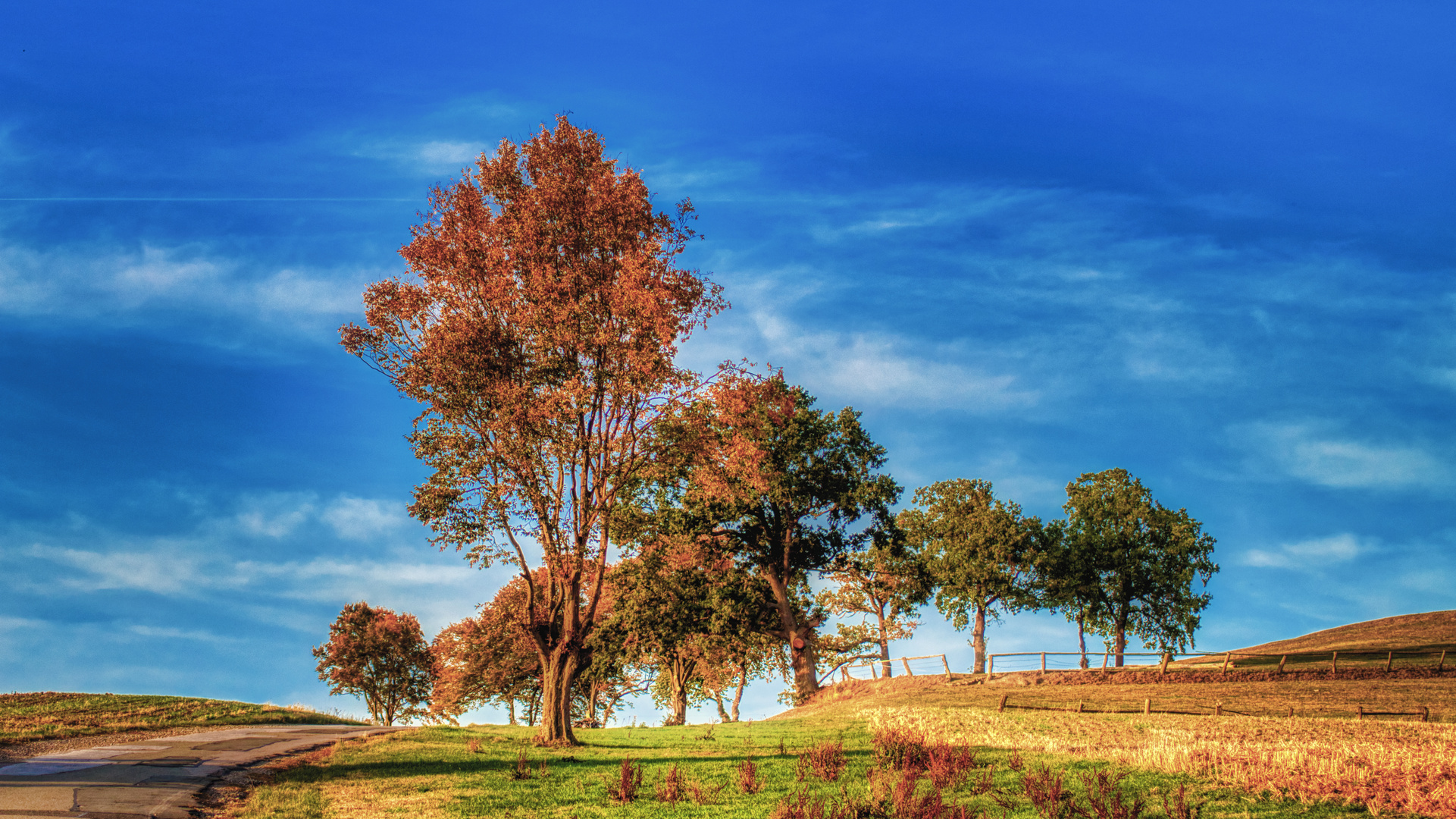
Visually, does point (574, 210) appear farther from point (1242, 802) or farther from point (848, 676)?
point (848, 676)

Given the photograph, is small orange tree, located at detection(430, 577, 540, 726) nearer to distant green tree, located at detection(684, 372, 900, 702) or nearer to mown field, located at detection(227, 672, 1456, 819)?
distant green tree, located at detection(684, 372, 900, 702)

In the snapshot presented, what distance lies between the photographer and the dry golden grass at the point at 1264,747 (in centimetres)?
1579

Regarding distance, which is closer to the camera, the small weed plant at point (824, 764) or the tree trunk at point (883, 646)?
the small weed plant at point (824, 764)

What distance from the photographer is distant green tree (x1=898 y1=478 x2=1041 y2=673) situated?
6216 centimetres

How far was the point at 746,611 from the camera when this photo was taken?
149 ft

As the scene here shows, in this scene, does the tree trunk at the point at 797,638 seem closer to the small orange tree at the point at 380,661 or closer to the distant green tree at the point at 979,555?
the distant green tree at the point at 979,555

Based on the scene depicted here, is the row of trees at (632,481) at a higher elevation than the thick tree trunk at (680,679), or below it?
higher

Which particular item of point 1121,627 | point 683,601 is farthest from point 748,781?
point 1121,627

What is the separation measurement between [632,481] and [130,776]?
52.6 ft

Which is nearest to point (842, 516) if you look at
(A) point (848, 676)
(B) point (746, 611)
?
(B) point (746, 611)

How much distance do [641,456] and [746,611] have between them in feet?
62.9

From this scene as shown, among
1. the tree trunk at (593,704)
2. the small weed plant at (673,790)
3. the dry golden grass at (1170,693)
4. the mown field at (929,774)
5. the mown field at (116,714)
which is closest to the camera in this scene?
the mown field at (929,774)

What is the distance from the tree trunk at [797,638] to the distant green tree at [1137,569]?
25899 mm

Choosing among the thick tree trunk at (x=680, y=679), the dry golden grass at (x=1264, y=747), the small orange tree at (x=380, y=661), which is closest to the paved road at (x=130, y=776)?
the dry golden grass at (x=1264, y=747)
